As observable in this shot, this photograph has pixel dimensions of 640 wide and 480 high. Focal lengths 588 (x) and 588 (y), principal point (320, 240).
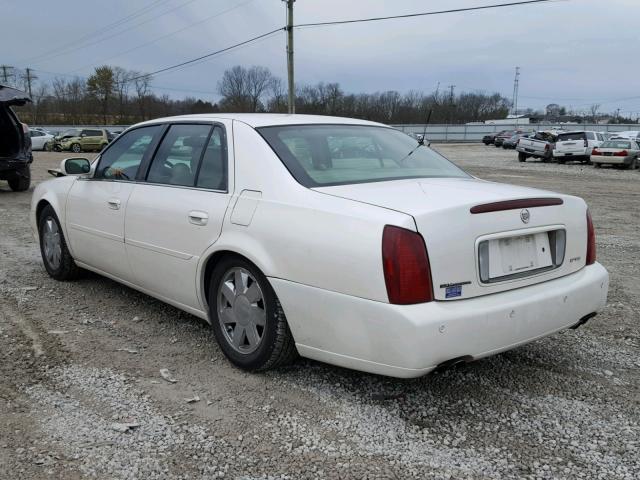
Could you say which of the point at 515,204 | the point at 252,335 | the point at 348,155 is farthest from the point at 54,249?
the point at 515,204

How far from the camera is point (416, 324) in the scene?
2.58 m

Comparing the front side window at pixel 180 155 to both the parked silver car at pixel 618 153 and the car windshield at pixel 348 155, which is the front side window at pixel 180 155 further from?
the parked silver car at pixel 618 153

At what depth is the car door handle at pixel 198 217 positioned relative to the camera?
11.4 feet

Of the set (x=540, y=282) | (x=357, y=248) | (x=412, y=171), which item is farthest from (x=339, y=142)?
(x=540, y=282)

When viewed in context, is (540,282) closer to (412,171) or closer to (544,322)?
(544,322)

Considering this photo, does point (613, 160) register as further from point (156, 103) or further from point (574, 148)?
point (156, 103)

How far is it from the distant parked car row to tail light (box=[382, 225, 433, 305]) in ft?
81.1

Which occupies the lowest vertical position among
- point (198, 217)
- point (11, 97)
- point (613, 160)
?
point (613, 160)

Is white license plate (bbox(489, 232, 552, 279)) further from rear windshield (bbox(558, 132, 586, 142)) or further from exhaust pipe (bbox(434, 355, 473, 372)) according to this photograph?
rear windshield (bbox(558, 132, 586, 142))

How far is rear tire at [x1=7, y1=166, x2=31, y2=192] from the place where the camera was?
12531 millimetres

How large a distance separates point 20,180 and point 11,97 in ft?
7.74

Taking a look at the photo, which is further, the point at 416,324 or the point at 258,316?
the point at 258,316

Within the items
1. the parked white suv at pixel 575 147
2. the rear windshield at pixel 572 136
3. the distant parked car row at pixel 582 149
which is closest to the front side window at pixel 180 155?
the distant parked car row at pixel 582 149

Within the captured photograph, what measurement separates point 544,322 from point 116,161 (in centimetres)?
334
